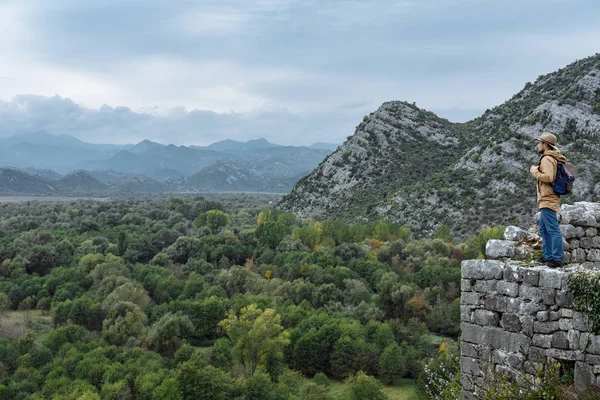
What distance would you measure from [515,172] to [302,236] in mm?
25751

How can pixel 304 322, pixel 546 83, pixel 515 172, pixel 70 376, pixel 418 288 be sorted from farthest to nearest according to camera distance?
pixel 546 83
pixel 515 172
pixel 418 288
pixel 304 322
pixel 70 376

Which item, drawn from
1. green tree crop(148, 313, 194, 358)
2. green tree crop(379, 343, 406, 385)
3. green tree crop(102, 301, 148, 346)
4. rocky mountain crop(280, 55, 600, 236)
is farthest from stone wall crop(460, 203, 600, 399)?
rocky mountain crop(280, 55, 600, 236)

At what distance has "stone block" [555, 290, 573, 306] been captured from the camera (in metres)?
6.63

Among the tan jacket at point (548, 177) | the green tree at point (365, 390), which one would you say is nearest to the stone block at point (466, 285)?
the tan jacket at point (548, 177)

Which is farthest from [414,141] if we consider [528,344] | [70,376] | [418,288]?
[528,344]

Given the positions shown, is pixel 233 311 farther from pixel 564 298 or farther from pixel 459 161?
pixel 459 161

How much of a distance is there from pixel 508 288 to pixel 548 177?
1.81 m

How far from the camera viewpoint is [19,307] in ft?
169

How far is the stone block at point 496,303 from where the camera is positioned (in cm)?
729

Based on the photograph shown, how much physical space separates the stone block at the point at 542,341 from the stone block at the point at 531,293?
445 mm

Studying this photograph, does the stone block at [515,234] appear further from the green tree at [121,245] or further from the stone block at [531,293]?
the green tree at [121,245]

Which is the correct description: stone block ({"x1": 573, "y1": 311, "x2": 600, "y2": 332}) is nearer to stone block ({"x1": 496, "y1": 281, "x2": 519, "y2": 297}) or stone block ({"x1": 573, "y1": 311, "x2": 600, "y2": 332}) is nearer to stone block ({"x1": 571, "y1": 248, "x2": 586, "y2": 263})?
stone block ({"x1": 496, "y1": 281, "x2": 519, "y2": 297})

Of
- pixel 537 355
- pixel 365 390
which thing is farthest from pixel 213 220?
pixel 537 355

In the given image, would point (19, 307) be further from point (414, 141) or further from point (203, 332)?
point (414, 141)
